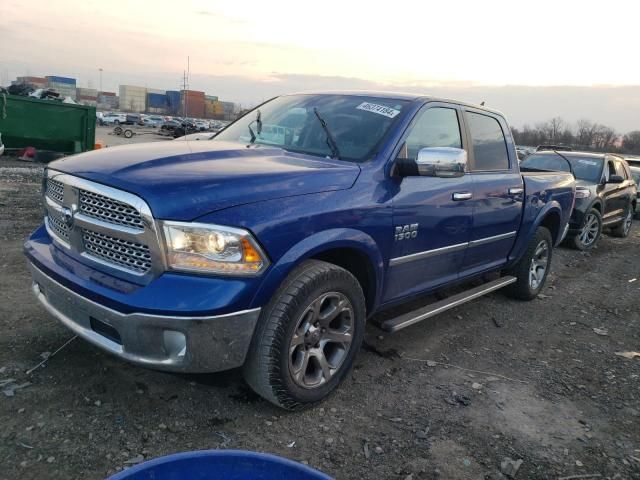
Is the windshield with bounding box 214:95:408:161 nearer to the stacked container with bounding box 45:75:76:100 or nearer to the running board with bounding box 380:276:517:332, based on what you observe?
the running board with bounding box 380:276:517:332

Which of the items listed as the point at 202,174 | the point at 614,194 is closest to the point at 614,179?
the point at 614,194

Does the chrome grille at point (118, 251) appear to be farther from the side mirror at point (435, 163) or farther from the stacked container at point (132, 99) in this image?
the stacked container at point (132, 99)

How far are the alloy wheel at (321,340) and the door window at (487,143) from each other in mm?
1941

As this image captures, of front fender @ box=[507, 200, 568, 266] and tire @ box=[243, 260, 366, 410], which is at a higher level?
front fender @ box=[507, 200, 568, 266]

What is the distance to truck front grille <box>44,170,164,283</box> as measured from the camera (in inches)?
97.3

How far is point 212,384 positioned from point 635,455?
2.50m

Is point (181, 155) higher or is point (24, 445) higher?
point (181, 155)

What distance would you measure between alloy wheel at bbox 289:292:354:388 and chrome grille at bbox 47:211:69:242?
56.8 inches

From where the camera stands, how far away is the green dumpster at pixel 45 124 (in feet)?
45.4

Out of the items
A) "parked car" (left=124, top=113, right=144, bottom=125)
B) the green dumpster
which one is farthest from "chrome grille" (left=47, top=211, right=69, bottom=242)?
"parked car" (left=124, top=113, right=144, bottom=125)

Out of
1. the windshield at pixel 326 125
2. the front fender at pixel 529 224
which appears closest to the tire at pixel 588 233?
the front fender at pixel 529 224

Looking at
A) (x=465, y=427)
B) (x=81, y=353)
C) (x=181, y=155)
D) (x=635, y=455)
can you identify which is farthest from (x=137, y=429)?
(x=635, y=455)

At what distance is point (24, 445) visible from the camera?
251 centimetres

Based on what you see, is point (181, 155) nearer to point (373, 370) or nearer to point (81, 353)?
point (81, 353)
